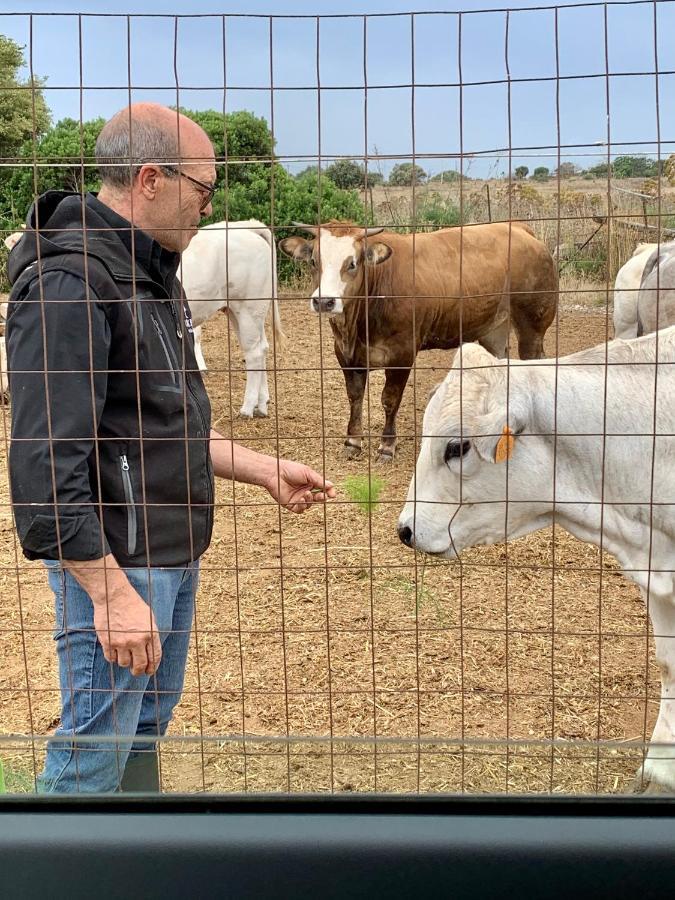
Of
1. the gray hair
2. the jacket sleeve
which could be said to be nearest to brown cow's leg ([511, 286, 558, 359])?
the gray hair

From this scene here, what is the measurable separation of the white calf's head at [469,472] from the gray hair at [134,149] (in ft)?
4.57

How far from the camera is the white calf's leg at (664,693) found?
11.4 ft

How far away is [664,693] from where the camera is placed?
11.7 feet

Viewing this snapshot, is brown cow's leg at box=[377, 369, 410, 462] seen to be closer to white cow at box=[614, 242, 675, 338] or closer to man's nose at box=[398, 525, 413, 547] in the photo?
white cow at box=[614, 242, 675, 338]

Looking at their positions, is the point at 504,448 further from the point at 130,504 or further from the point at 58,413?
the point at 58,413

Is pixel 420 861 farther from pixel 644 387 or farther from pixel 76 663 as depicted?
pixel 644 387

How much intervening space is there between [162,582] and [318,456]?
612 cm

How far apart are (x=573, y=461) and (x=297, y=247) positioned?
6423 millimetres

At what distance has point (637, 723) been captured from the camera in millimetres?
4250

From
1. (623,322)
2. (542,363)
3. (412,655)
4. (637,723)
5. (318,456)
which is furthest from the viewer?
(623,322)

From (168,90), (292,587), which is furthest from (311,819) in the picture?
(292,587)

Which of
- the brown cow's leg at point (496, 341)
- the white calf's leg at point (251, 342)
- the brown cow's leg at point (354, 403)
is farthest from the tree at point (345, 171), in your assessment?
the brown cow's leg at point (496, 341)

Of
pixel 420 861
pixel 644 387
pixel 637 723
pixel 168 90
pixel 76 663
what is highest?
pixel 168 90

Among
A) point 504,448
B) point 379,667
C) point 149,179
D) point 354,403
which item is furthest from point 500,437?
point 354,403
